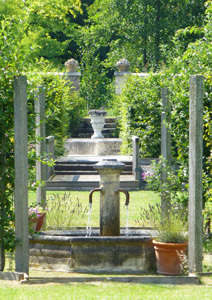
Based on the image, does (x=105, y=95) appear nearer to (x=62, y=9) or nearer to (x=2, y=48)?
(x=62, y=9)

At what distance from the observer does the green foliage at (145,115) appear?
56.1ft

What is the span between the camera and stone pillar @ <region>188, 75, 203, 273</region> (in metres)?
6.53

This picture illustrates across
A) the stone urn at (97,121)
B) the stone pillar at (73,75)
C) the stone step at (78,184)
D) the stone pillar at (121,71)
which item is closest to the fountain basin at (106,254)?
the stone step at (78,184)

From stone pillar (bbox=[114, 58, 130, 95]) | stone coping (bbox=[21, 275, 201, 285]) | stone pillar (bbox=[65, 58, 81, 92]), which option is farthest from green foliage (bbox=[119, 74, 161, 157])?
stone coping (bbox=[21, 275, 201, 285])

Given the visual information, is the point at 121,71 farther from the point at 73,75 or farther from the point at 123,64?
the point at 73,75

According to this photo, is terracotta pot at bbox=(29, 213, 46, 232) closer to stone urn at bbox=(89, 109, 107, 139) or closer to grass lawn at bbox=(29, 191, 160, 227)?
grass lawn at bbox=(29, 191, 160, 227)

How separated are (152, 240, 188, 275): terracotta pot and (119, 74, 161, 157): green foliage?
404 inches

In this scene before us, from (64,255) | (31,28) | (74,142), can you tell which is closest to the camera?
(64,255)

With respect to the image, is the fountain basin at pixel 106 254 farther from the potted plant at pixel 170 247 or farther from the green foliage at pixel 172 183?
the green foliage at pixel 172 183

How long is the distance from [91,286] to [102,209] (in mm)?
1802

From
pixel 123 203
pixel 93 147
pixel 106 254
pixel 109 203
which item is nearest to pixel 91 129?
pixel 93 147

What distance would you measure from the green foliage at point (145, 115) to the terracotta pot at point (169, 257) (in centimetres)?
1025

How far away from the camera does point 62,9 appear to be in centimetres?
2391

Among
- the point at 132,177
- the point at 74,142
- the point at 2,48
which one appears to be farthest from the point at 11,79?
the point at 74,142
